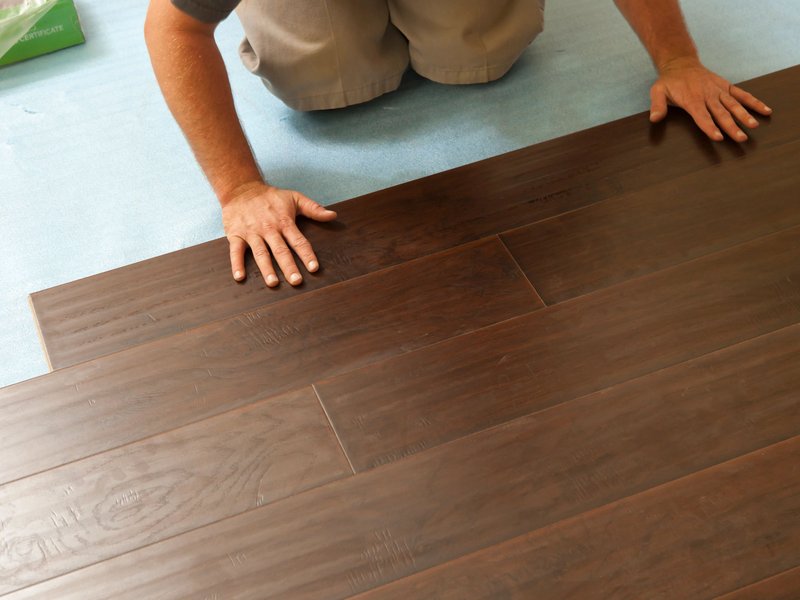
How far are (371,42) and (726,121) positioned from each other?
3.15 feet

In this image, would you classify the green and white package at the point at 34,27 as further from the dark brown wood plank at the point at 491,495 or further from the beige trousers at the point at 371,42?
the dark brown wood plank at the point at 491,495

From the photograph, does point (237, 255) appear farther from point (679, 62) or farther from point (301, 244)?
point (679, 62)

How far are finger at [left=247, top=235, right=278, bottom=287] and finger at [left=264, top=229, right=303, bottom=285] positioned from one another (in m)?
0.02

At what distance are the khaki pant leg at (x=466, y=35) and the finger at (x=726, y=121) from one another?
0.62 m

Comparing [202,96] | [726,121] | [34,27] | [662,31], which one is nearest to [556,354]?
[726,121]

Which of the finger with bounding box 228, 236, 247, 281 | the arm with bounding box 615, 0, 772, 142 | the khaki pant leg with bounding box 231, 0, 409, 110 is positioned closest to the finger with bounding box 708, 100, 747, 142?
the arm with bounding box 615, 0, 772, 142

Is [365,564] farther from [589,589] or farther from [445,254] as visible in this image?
[445,254]

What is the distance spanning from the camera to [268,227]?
1844mm

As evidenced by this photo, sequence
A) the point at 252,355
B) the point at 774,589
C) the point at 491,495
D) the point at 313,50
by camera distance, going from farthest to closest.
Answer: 1. the point at 313,50
2. the point at 252,355
3. the point at 491,495
4. the point at 774,589

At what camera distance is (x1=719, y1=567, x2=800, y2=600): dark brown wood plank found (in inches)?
47.9

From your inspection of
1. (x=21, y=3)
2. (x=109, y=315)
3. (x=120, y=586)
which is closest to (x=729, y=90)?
(x=109, y=315)

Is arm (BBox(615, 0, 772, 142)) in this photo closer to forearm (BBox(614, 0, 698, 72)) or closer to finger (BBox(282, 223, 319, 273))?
forearm (BBox(614, 0, 698, 72))

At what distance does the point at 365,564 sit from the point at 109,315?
0.76 meters

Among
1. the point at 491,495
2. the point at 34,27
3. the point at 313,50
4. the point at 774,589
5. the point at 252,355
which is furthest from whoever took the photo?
the point at 34,27
